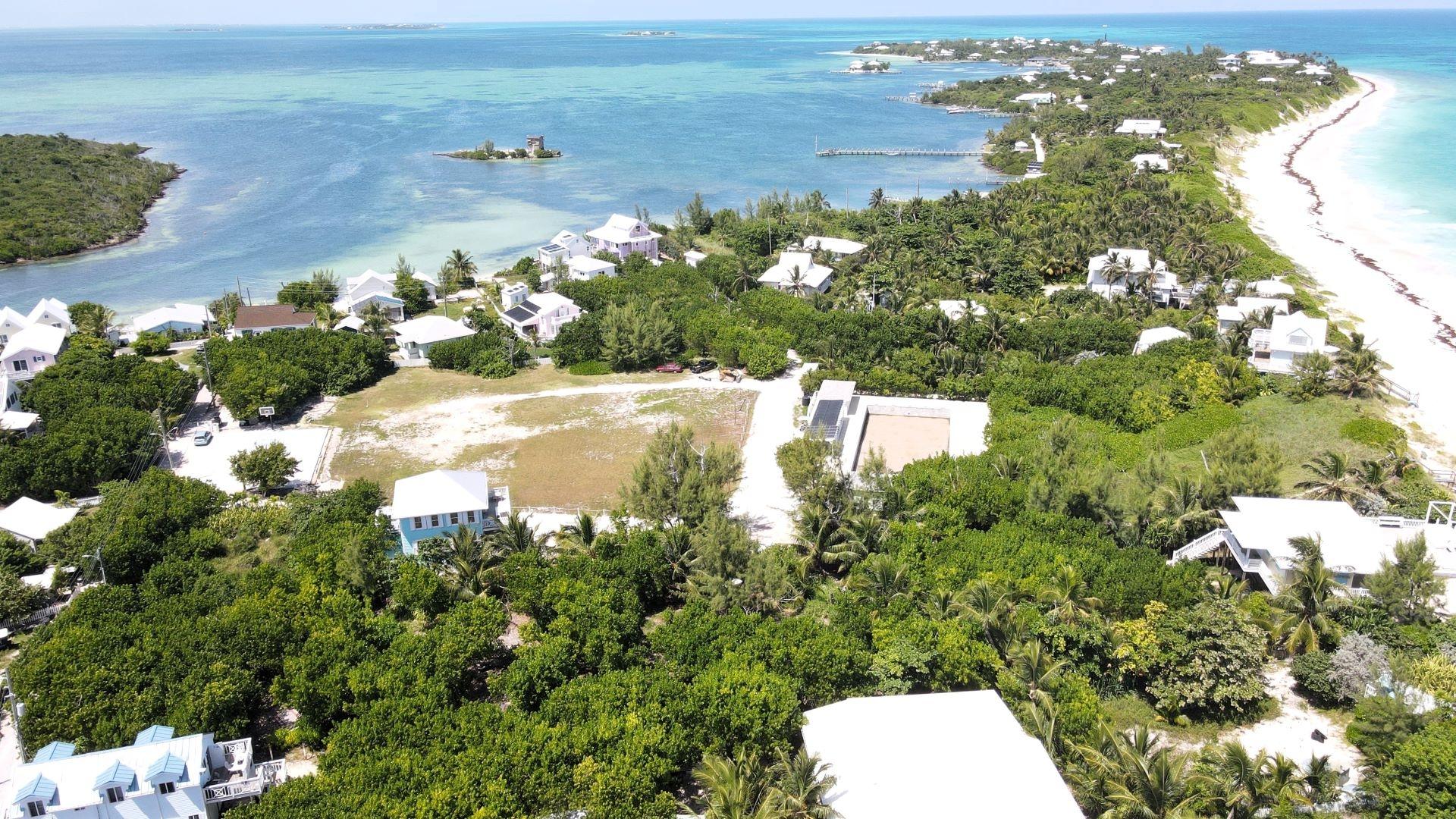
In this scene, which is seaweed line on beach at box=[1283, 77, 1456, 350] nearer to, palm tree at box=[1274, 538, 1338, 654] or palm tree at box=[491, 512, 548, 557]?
palm tree at box=[1274, 538, 1338, 654]

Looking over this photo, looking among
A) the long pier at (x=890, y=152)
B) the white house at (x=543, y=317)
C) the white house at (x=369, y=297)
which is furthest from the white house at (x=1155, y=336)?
the long pier at (x=890, y=152)

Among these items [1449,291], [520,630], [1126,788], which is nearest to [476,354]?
[520,630]

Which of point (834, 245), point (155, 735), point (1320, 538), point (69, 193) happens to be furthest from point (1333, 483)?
point (69, 193)

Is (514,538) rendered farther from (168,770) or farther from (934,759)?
(934,759)

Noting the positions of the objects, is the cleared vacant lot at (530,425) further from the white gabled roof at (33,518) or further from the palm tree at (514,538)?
the white gabled roof at (33,518)

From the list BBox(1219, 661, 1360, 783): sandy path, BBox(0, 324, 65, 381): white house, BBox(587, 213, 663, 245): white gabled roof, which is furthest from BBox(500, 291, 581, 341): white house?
BBox(1219, 661, 1360, 783): sandy path

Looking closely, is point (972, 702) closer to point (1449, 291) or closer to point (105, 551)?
point (105, 551)
